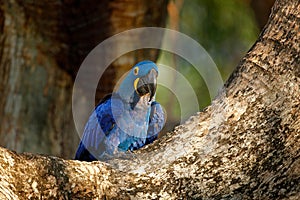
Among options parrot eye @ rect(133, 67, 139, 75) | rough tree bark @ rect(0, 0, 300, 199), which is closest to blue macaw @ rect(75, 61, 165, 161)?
parrot eye @ rect(133, 67, 139, 75)

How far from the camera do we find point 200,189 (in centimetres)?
296

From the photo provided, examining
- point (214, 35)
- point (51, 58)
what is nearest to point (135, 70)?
point (51, 58)

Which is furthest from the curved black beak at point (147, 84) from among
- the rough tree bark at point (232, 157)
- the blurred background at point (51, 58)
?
the rough tree bark at point (232, 157)

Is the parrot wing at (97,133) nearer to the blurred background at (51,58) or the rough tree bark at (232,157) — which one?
the blurred background at (51,58)

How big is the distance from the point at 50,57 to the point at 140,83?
1.63m

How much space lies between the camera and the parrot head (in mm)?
4848

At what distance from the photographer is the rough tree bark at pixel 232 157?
290 cm

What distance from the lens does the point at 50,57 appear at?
620cm

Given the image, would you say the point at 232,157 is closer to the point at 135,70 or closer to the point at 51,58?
the point at 135,70

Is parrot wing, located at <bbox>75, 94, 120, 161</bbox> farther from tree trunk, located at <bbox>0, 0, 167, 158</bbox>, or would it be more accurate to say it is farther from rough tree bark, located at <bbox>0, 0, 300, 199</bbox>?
rough tree bark, located at <bbox>0, 0, 300, 199</bbox>

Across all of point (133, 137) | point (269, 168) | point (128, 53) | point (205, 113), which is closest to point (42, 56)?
point (128, 53)

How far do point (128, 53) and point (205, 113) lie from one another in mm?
2851

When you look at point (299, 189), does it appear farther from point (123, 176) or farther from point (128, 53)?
point (128, 53)

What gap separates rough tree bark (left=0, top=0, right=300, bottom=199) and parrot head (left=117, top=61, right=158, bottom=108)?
1.78 metres
